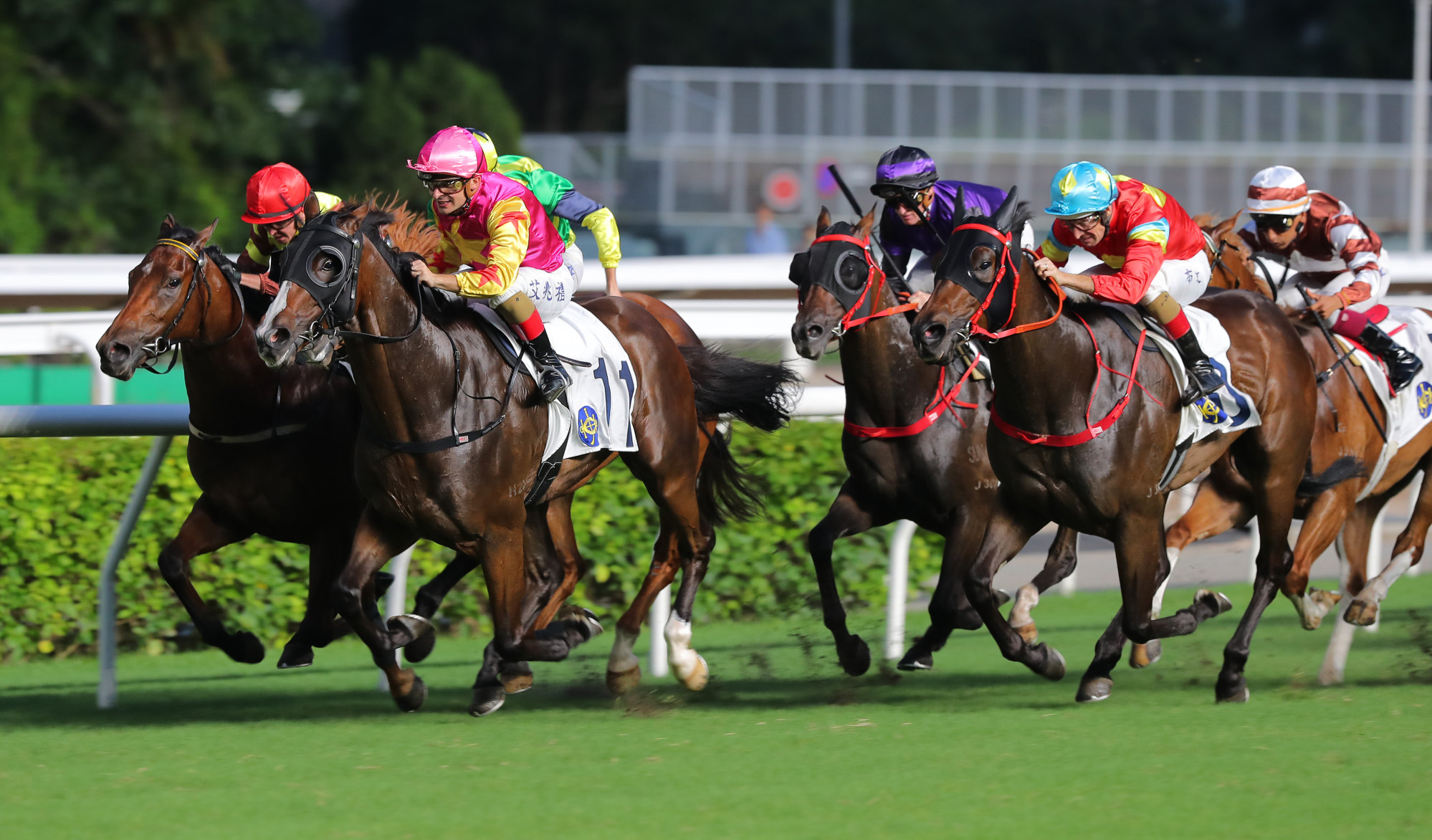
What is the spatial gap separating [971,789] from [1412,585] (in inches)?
182

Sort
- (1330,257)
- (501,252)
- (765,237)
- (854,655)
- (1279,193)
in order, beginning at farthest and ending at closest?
(765,237), (1330,257), (1279,193), (854,655), (501,252)

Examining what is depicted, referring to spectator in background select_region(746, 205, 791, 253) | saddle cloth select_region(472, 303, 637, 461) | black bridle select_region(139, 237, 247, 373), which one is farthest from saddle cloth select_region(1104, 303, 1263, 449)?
spectator in background select_region(746, 205, 791, 253)

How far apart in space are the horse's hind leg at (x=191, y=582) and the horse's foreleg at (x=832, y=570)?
1.68m

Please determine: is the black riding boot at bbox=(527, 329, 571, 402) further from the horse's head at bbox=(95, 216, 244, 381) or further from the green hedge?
the green hedge

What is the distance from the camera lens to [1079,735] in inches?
187

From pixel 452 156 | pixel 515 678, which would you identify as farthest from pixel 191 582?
pixel 452 156

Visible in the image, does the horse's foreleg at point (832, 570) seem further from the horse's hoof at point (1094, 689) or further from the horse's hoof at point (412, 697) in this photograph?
the horse's hoof at point (412, 697)

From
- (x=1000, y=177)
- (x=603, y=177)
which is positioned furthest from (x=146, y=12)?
(x=1000, y=177)

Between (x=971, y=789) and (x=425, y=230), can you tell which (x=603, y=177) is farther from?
(x=971, y=789)

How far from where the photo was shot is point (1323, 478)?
6.12 m

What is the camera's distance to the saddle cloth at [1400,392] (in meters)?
6.33

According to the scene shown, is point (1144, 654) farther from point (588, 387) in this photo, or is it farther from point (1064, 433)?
point (588, 387)

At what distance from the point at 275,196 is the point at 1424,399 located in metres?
3.96

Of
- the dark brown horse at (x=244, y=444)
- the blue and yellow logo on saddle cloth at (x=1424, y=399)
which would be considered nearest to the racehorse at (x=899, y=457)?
the dark brown horse at (x=244, y=444)
